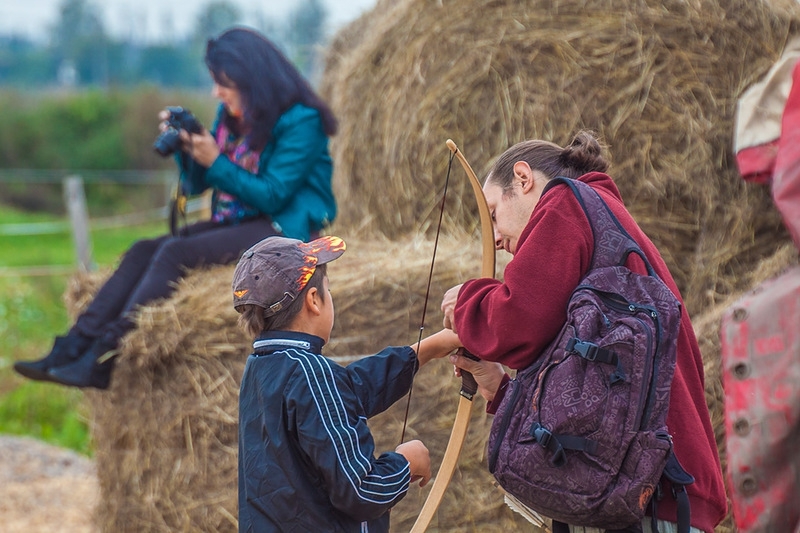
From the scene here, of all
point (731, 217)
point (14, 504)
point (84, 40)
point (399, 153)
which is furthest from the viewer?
point (84, 40)

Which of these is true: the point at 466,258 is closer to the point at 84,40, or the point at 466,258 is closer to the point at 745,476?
the point at 745,476

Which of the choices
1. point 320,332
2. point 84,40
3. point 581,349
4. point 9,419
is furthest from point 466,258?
point 84,40

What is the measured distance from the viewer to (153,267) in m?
3.38

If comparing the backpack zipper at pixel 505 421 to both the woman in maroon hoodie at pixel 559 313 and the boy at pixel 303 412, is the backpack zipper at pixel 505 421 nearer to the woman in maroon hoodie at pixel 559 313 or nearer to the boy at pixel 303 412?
the woman in maroon hoodie at pixel 559 313

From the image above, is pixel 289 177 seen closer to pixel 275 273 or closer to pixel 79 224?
pixel 275 273

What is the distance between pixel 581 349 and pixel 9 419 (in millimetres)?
6606

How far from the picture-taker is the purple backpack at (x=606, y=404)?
1.66 meters

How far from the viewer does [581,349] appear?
1.66 meters

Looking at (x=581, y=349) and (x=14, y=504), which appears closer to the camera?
(x=581, y=349)

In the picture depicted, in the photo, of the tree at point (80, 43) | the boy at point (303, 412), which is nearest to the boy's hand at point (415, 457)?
the boy at point (303, 412)

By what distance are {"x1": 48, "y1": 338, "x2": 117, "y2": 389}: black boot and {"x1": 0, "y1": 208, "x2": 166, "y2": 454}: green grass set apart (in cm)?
77

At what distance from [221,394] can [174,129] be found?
1.02 m

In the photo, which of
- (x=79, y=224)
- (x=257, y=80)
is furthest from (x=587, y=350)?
(x=79, y=224)

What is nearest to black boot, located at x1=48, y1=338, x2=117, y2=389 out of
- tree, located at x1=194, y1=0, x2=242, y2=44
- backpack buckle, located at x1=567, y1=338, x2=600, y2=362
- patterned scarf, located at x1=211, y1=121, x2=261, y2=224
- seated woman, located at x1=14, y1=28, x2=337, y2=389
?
seated woman, located at x1=14, y1=28, x2=337, y2=389
